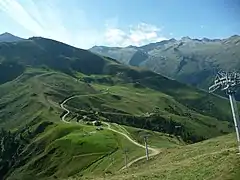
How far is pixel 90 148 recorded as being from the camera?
195000 mm

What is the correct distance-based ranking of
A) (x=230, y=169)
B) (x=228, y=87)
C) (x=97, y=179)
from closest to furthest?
(x=230, y=169), (x=228, y=87), (x=97, y=179)

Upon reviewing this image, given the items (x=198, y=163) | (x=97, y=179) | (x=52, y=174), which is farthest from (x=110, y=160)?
(x=198, y=163)

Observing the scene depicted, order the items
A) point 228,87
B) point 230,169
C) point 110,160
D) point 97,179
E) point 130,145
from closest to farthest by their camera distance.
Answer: point 230,169
point 228,87
point 97,179
point 110,160
point 130,145

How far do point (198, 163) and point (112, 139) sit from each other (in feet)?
448

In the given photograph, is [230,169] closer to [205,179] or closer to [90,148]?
[205,179]

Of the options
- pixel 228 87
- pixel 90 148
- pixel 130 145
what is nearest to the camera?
pixel 228 87

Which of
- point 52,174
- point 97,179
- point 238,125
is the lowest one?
point 52,174

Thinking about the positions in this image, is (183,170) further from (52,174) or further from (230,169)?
(52,174)

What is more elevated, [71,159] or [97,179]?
[97,179]

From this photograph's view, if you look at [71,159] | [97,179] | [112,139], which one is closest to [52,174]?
[71,159]

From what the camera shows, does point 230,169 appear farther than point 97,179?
No

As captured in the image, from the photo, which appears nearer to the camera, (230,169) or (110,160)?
(230,169)

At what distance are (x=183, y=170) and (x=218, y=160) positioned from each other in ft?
16.7

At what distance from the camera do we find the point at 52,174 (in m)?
197
